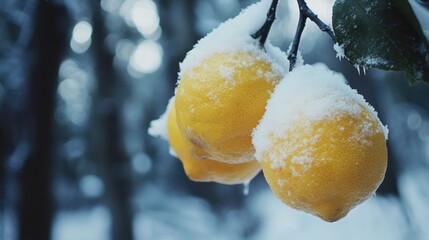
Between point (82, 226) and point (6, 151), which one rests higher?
point (6, 151)

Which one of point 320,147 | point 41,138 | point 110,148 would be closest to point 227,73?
point 320,147

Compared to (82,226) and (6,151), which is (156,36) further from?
(82,226)

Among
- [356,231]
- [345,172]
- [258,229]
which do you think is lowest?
[258,229]

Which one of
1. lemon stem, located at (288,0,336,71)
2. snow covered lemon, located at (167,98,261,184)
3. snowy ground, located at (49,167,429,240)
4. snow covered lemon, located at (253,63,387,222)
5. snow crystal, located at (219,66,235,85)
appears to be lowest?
snowy ground, located at (49,167,429,240)

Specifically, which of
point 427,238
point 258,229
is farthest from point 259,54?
point 258,229

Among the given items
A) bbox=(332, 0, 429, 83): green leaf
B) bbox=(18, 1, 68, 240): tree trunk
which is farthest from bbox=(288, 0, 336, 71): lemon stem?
bbox=(18, 1, 68, 240): tree trunk

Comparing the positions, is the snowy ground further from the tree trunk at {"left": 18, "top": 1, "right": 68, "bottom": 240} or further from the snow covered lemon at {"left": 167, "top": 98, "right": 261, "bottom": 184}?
the snow covered lemon at {"left": 167, "top": 98, "right": 261, "bottom": 184}
